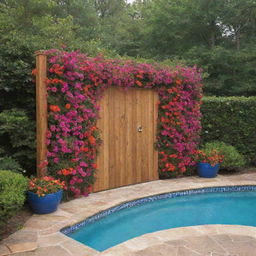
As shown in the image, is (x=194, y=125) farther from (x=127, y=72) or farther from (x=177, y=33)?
(x=177, y=33)

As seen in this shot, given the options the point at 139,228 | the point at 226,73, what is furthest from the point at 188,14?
the point at 139,228

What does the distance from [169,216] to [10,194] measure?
257 cm

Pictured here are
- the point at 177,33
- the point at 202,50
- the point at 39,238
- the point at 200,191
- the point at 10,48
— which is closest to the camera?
the point at 39,238

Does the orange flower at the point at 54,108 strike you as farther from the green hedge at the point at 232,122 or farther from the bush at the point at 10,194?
the green hedge at the point at 232,122

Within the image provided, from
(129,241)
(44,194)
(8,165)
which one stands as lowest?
(129,241)

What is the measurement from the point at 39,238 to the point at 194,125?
4305mm

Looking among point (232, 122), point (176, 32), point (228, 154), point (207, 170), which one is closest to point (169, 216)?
point (207, 170)

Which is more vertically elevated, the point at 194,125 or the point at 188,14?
the point at 188,14

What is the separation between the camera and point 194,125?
675cm

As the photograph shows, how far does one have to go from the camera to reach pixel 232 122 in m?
7.48

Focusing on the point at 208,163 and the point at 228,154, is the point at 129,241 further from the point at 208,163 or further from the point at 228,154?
the point at 228,154

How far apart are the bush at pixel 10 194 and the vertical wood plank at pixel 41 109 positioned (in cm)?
97

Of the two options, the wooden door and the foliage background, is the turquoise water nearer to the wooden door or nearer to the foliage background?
the wooden door

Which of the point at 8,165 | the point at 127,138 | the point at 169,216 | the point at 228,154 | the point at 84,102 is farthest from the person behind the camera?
the point at 228,154
